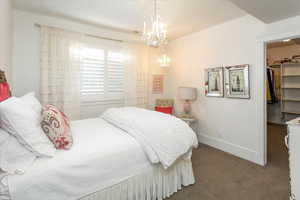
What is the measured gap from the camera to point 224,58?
308 centimetres

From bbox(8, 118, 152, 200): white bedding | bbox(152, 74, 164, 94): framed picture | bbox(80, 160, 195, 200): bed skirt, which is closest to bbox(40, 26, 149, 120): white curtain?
bbox(152, 74, 164, 94): framed picture

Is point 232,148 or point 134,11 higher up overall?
point 134,11

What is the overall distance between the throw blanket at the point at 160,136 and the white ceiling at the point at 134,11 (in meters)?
1.75

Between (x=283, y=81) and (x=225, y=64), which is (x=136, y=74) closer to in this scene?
(x=225, y=64)

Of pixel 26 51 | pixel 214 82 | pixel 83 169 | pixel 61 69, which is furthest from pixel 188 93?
pixel 26 51

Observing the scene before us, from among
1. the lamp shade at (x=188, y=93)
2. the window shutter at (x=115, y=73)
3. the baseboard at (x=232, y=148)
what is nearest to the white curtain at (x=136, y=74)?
the window shutter at (x=115, y=73)

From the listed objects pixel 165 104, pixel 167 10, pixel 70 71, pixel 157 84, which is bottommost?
pixel 165 104

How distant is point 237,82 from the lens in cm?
289

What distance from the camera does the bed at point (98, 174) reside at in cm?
106

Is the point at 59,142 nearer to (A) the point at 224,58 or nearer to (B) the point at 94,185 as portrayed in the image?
(B) the point at 94,185

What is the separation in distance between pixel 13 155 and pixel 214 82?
10.6 feet

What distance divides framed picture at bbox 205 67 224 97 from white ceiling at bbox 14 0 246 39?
924mm

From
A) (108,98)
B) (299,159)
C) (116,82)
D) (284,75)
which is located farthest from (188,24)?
(284,75)

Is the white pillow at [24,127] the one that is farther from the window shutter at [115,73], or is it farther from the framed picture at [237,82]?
the framed picture at [237,82]
